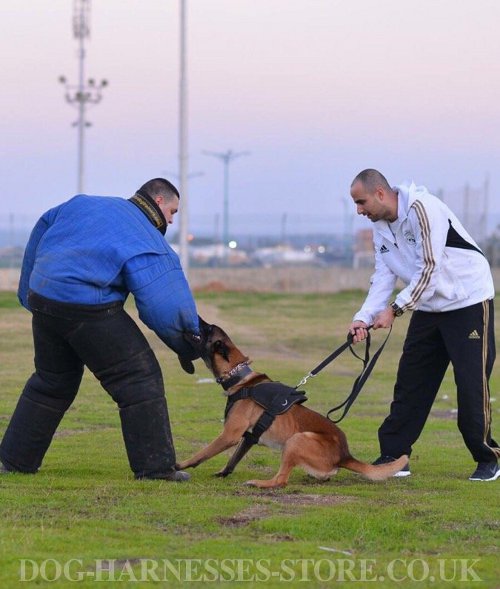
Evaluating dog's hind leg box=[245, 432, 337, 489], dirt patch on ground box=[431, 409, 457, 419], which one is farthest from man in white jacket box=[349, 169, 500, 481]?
dirt patch on ground box=[431, 409, 457, 419]

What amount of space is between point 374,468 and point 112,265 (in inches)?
86.1

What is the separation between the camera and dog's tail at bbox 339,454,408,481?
24.2 feet

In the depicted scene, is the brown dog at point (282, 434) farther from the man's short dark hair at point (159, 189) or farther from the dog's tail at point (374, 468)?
the man's short dark hair at point (159, 189)

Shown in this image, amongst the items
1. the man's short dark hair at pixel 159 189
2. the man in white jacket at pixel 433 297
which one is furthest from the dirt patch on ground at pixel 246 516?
the man's short dark hair at pixel 159 189

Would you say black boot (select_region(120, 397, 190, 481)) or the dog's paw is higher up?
black boot (select_region(120, 397, 190, 481))

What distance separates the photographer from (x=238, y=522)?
5.99 metres

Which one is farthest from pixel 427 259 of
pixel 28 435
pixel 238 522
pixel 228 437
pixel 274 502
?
pixel 28 435

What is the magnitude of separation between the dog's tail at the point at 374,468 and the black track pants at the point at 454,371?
68 centimetres

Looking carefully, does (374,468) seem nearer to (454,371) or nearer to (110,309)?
(454,371)

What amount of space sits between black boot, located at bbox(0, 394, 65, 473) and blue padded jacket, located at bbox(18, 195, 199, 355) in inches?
35.8

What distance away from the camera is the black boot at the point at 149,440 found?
7203 millimetres

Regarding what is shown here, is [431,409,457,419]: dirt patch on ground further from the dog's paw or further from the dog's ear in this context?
the dog's ear

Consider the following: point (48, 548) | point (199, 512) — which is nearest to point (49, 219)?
point (199, 512)

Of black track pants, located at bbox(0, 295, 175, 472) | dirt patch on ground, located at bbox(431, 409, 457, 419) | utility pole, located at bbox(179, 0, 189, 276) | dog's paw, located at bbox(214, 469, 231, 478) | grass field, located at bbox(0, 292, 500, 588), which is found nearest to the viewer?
grass field, located at bbox(0, 292, 500, 588)
